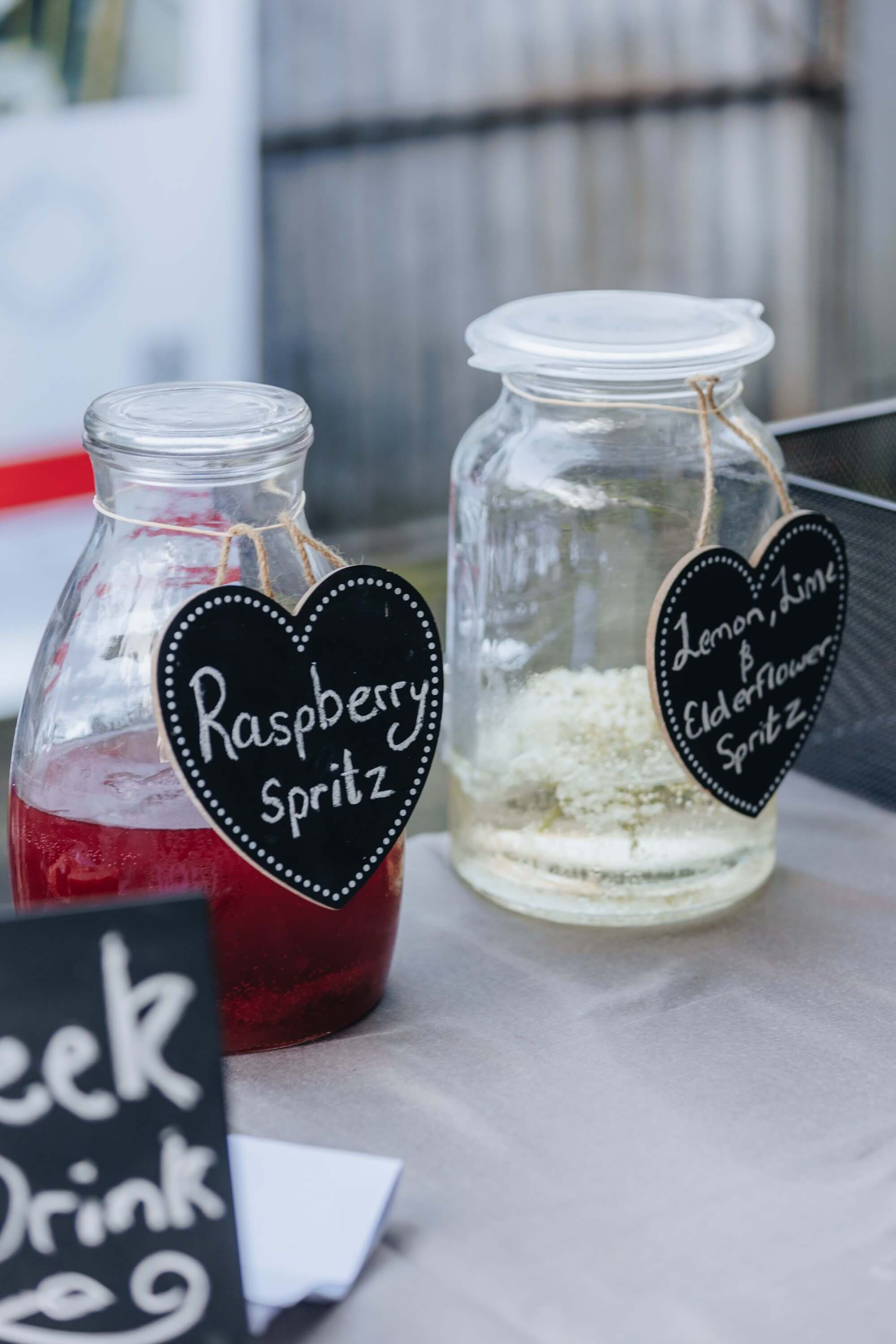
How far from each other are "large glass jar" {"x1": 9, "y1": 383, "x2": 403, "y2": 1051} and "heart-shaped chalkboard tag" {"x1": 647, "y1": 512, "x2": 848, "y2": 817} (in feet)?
0.55

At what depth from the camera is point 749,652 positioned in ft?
2.56

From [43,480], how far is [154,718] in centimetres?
190

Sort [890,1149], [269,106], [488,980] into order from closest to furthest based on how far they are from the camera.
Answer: [890,1149], [488,980], [269,106]

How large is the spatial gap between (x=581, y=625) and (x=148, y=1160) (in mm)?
409

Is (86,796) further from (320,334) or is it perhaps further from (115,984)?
(320,334)

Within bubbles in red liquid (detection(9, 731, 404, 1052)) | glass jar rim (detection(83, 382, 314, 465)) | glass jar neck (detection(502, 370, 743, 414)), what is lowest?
bubbles in red liquid (detection(9, 731, 404, 1052))

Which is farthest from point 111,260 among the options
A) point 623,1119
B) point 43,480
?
point 623,1119

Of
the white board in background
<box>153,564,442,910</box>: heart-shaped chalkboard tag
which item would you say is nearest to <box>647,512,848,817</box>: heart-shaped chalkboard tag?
<box>153,564,442,910</box>: heart-shaped chalkboard tag

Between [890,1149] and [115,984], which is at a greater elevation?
[115,984]

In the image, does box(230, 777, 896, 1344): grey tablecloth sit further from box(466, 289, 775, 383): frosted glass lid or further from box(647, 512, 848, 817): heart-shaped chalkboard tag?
box(466, 289, 775, 383): frosted glass lid

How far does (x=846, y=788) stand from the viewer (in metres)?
0.96

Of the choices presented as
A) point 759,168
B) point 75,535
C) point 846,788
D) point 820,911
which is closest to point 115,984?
point 820,911

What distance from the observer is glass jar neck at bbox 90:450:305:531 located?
0.63 m

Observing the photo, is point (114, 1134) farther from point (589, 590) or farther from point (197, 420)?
point (589, 590)
